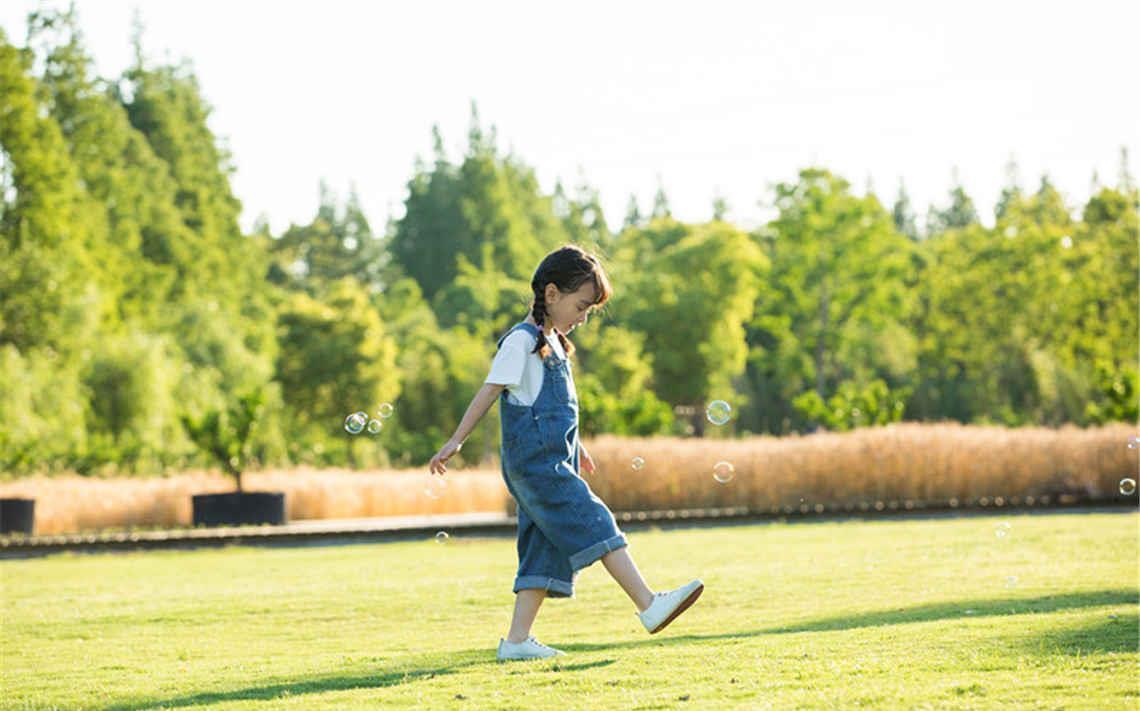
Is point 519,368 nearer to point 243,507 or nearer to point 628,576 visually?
point 628,576

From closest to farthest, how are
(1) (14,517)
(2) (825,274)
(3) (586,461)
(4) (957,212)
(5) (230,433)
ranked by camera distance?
1. (3) (586,461)
2. (1) (14,517)
3. (5) (230,433)
4. (2) (825,274)
5. (4) (957,212)

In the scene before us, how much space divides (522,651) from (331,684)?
864 millimetres

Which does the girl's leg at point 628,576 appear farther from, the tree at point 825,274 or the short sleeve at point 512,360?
the tree at point 825,274

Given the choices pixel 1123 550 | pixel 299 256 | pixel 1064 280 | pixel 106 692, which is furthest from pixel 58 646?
pixel 299 256

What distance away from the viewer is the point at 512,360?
6.25 m

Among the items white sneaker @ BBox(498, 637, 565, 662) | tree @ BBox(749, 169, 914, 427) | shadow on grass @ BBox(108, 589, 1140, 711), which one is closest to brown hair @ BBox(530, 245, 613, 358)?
white sneaker @ BBox(498, 637, 565, 662)

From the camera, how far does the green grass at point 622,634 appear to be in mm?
5277

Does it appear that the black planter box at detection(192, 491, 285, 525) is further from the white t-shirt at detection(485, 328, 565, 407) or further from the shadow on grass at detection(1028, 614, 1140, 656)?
the shadow on grass at detection(1028, 614, 1140, 656)

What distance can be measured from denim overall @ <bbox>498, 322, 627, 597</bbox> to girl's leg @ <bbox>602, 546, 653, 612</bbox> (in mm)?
42

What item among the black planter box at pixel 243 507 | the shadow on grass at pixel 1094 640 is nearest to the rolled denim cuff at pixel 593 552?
the shadow on grass at pixel 1094 640

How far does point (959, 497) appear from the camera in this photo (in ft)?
72.0

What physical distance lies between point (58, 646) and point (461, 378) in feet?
171

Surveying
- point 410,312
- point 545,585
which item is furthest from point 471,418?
point 410,312

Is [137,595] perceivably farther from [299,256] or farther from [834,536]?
[299,256]
